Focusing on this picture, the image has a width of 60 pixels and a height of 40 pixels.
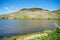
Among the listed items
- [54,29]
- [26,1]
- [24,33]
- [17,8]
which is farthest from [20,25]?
[54,29]

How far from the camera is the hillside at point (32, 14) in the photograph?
316 cm

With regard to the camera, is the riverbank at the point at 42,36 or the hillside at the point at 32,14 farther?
the hillside at the point at 32,14

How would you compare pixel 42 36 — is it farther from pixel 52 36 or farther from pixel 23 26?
pixel 23 26

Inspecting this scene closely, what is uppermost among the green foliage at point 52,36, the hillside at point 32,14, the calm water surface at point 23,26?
the hillside at point 32,14

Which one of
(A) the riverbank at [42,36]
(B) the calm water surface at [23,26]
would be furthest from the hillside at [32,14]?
(A) the riverbank at [42,36]

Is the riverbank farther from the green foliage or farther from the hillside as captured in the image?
the hillside

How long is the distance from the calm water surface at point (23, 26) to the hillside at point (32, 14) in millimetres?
109

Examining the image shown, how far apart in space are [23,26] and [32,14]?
408mm

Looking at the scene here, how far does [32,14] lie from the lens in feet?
10.8

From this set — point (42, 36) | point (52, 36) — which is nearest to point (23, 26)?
point (42, 36)

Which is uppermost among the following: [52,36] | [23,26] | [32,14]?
[32,14]

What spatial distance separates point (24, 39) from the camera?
10.0 feet

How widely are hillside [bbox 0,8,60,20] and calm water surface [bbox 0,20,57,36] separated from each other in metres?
0.11

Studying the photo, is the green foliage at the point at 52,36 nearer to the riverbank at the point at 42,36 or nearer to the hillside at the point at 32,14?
the riverbank at the point at 42,36
